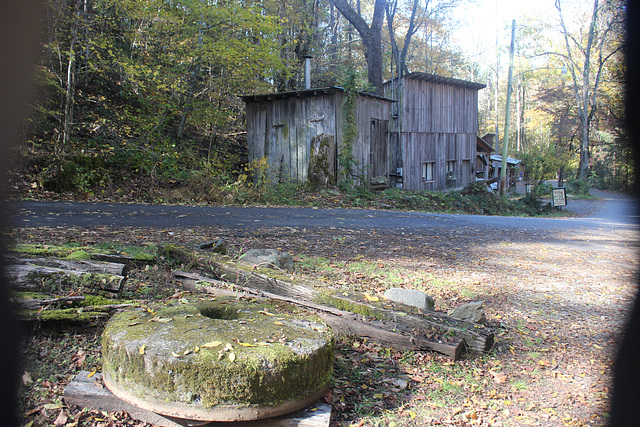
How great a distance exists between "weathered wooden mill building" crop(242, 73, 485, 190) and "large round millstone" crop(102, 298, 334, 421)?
12561 millimetres

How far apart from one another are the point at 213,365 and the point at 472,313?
2.73 metres

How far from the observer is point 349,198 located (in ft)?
47.2

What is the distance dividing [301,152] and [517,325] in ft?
43.2

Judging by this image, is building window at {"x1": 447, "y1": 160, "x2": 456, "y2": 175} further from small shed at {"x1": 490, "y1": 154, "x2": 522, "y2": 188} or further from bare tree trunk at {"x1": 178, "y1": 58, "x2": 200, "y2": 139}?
small shed at {"x1": 490, "y1": 154, "x2": 522, "y2": 188}

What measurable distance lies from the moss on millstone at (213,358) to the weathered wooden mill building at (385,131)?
1247 centimetres

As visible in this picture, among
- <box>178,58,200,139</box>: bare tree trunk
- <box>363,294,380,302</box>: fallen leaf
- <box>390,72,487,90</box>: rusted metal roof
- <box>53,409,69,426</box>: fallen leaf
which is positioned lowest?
<box>53,409,69,426</box>: fallen leaf

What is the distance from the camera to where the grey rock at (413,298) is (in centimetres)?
418

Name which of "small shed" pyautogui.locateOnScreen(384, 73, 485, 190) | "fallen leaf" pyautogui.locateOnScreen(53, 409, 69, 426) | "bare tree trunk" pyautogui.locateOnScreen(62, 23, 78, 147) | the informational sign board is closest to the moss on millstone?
"fallen leaf" pyautogui.locateOnScreen(53, 409, 69, 426)

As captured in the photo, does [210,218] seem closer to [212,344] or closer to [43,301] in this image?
[43,301]

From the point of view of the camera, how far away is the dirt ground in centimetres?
272

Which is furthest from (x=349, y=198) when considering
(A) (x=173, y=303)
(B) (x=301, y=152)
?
(A) (x=173, y=303)

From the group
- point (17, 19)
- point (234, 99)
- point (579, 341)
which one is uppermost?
point (234, 99)

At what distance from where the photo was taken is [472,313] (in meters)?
4.00

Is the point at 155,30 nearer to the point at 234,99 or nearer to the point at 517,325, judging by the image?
the point at 234,99
